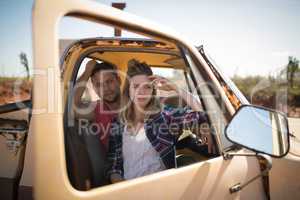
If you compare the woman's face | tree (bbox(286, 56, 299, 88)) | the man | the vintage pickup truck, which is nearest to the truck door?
the vintage pickup truck

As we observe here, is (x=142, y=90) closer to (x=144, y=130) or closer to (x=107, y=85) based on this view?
(x=144, y=130)

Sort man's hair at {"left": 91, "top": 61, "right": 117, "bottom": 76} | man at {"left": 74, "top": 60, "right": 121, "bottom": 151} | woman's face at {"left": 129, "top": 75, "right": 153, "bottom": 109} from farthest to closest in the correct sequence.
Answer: man's hair at {"left": 91, "top": 61, "right": 117, "bottom": 76} < man at {"left": 74, "top": 60, "right": 121, "bottom": 151} < woman's face at {"left": 129, "top": 75, "right": 153, "bottom": 109}

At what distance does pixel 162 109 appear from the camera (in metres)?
1.97

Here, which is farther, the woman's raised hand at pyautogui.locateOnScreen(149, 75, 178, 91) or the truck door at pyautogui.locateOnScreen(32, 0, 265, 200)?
the woman's raised hand at pyautogui.locateOnScreen(149, 75, 178, 91)

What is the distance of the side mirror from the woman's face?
0.69 metres

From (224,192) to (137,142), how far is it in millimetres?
610

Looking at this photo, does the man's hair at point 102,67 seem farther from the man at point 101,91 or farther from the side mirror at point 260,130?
the side mirror at point 260,130

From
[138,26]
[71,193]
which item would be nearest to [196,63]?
[138,26]

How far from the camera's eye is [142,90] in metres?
1.89

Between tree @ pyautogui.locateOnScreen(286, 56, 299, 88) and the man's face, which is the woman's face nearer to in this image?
the man's face

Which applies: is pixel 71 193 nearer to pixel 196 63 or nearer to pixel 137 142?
pixel 137 142

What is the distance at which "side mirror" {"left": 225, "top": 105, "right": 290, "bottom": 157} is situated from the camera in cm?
137

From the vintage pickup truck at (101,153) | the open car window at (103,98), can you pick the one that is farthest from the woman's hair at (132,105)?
the vintage pickup truck at (101,153)

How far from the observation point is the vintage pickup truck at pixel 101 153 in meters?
1.06
